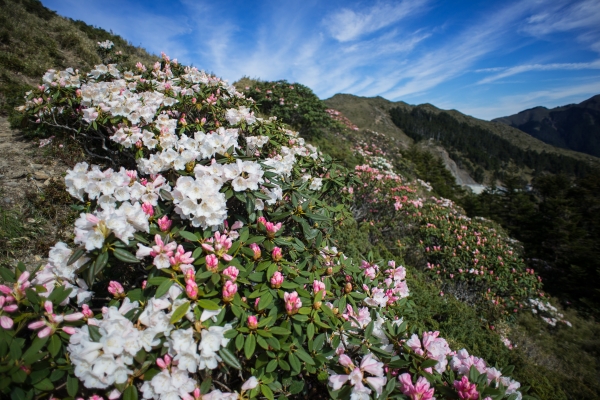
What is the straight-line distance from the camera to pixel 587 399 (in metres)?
5.26

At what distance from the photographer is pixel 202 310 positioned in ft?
4.42

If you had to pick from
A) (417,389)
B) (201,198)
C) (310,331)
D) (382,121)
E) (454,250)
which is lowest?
(454,250)

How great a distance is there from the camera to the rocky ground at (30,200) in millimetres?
2678

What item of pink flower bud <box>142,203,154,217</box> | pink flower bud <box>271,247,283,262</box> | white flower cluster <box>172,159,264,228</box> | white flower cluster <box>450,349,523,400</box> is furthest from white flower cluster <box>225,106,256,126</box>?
white flower cluster <box>450,349,523,400</box>

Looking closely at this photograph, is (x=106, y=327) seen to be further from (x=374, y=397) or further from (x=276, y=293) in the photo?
(x=374, y=397)

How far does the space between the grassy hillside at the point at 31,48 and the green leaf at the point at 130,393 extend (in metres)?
5.98

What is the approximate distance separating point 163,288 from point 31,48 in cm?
910

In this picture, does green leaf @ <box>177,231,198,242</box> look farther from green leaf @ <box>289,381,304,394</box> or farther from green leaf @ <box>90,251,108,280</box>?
green leaf @ <box>289,381,304,394</box>

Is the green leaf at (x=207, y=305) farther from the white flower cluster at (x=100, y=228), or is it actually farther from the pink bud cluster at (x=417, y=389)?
the pink bud cluster at (x=417, y=389)

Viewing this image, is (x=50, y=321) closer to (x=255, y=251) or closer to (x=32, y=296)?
(x=32, y=296)

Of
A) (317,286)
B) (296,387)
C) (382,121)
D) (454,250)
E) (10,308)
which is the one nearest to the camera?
(10,308)

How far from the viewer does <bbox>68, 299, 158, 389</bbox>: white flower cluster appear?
115 centimetres

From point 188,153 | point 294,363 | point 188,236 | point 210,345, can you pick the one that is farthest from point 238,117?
point 294,363

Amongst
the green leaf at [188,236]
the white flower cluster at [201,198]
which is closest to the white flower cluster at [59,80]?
the white flower cluster at [201,198]
